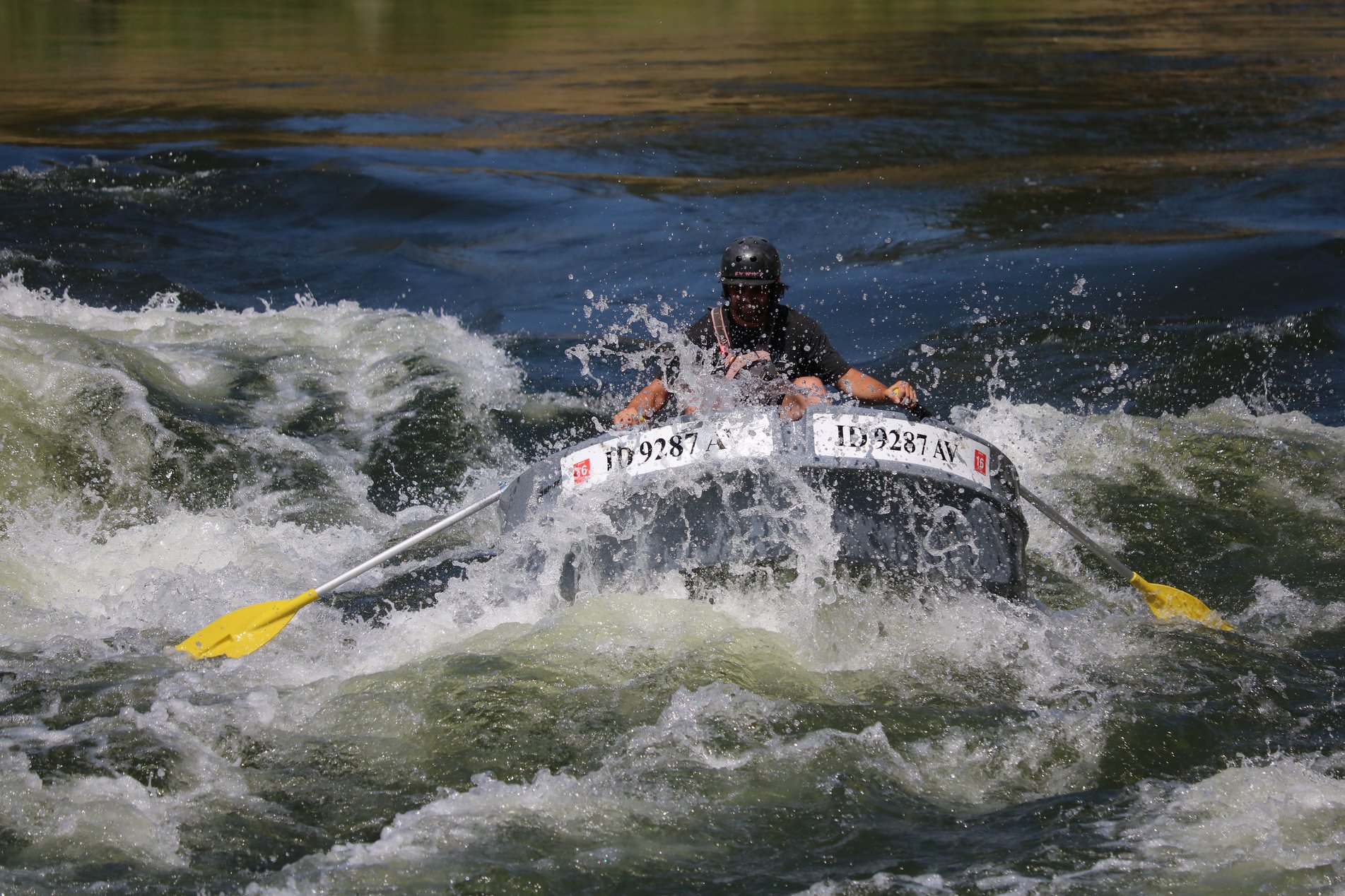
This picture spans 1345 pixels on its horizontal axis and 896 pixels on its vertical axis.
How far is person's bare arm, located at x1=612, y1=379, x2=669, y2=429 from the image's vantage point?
22.2 ft

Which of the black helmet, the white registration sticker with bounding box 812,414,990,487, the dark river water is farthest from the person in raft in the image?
the white registration sticker with bounding box 812,414,990,487

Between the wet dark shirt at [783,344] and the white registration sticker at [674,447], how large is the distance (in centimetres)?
105

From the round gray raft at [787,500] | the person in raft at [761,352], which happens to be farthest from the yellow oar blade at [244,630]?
the person in raft at [761,352]

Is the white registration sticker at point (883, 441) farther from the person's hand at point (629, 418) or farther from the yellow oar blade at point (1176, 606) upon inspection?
the yellow oar blade at point (1176, 606)

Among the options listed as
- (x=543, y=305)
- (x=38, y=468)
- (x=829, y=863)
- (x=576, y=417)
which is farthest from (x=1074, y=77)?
(x=829, y=863)

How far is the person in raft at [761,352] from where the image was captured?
21.7 feet

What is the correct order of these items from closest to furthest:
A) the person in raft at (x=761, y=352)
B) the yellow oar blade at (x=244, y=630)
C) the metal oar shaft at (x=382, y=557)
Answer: the yellow oar blade at (x=244, y=630) < the metal oar shaft at (x=382, y=557) < the person in raft at (x=761, y=352)

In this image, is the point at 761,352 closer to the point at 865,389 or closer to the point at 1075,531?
the point at 865,389

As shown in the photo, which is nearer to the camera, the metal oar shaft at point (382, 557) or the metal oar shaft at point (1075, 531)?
the metal oar shaft at point (382, 557)

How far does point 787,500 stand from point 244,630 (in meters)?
2.44

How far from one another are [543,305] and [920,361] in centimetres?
379

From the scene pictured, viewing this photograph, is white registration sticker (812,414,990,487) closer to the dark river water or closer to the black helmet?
the dark river water

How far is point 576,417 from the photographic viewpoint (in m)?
10.1

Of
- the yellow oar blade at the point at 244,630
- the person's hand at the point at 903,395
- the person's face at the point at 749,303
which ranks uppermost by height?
the person's face at the point at 749,303
